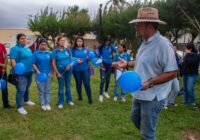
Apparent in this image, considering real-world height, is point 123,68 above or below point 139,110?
above

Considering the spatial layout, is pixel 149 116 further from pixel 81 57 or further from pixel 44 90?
pixel 81 57

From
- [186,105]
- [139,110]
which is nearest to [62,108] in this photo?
[186,105]

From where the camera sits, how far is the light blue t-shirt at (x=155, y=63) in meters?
3.72

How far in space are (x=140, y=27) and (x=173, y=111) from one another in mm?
5121

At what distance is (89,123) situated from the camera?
23.2 ft

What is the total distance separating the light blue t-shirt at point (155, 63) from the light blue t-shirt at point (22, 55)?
4189mm

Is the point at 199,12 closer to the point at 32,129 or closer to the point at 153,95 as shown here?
the point at 32,129

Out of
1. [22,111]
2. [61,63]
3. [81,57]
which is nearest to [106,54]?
[81,57]

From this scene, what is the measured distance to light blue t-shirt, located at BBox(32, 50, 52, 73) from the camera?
7.77m

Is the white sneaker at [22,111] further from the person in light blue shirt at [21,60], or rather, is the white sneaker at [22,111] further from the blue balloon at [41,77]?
the blue balloon at [41,77]

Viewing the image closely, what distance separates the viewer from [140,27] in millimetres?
Result: 3867

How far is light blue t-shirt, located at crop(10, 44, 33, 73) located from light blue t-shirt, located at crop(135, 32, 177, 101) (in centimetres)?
419

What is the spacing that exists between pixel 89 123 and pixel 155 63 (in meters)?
3.62

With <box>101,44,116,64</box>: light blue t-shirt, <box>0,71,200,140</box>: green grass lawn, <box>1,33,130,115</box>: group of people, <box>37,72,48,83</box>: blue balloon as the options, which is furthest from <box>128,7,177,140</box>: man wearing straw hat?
<box>101,44,116,64</box>: light blue t-shirt
